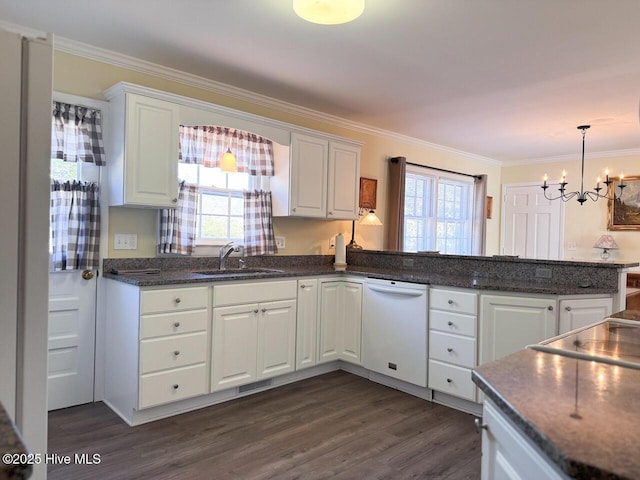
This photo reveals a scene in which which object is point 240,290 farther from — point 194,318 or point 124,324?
point 124,324

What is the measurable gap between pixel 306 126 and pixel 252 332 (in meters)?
2.20

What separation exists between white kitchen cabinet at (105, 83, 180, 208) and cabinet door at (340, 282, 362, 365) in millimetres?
1605

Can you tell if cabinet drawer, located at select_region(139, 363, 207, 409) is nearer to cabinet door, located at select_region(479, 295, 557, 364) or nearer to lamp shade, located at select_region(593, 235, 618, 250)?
cabinet door, located at select_region(479, 295, 557, 364)

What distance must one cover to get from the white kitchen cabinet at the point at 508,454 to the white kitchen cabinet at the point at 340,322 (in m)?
2.61

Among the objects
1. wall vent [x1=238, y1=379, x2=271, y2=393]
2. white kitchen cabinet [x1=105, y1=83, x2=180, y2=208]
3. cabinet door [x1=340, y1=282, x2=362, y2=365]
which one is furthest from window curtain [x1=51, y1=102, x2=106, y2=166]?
cabinet door [x1=340, y1=282, x2=362, y2=365]

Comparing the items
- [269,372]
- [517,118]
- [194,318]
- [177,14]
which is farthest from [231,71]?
[517,118]

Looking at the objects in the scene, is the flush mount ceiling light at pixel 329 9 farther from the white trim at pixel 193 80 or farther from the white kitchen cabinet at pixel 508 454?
the white kitchen cabinet at pixel 508 454

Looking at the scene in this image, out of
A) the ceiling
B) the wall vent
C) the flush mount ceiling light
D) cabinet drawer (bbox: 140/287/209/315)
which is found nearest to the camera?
the flush mount ceiling light

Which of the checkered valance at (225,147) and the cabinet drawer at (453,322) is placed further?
the checkered valance at (225,147)

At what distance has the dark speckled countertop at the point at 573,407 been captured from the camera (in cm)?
69

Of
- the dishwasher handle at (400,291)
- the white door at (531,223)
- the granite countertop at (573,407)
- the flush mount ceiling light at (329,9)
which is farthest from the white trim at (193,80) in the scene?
the granite countertop at (573,407)

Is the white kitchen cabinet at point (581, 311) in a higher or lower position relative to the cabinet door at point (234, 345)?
higher

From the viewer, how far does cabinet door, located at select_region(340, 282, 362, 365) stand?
12.2 feet

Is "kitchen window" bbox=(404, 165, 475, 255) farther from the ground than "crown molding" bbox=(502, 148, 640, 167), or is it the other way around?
"crown molding" bbox=(502, 148, 640, 167)
